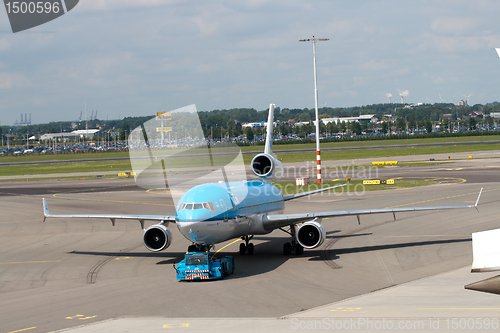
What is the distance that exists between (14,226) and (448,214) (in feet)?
123

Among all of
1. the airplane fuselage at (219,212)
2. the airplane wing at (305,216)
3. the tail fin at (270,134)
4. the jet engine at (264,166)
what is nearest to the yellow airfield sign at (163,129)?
the airplane fuselage at (219,212)

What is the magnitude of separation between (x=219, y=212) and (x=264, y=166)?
10290mm

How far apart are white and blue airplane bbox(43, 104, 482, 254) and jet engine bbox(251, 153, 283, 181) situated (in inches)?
42.5

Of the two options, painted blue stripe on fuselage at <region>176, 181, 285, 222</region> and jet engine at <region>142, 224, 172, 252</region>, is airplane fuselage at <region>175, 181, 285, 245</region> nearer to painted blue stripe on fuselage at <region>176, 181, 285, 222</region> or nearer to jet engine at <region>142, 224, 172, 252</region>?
painted blue stripe on fuselage at <region>176, 181, 285, 222</region>

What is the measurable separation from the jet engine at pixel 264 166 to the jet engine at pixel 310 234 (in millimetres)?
7098

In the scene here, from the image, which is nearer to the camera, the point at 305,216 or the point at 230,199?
the point at 230,199

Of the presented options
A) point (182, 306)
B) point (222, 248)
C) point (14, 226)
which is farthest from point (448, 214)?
point (14, 226)

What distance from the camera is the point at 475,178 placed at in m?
68.9

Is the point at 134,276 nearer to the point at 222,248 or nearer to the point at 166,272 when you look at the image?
the point at 166,272

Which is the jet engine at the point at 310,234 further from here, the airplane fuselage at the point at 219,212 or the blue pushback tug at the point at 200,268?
the blue pushback tug at the point at 200,268

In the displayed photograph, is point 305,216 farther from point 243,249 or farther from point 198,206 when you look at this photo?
point 198,206

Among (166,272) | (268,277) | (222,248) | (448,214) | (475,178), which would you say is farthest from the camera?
(475,178)

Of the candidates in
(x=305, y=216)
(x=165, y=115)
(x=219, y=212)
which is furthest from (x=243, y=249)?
(x=165, y=115)

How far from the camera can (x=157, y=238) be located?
29.8 m
